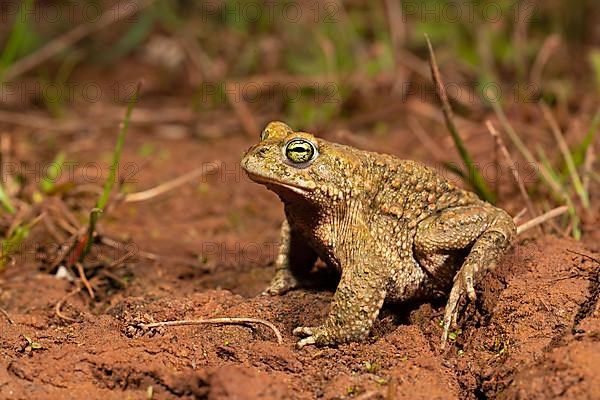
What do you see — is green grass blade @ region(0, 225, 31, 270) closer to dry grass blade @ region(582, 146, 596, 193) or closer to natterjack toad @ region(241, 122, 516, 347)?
natterjack toad @ region(241, 122, 516, 347)

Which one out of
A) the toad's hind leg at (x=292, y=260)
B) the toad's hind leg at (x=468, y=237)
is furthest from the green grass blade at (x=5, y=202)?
the toad's hind leg at (x=468, y=237)

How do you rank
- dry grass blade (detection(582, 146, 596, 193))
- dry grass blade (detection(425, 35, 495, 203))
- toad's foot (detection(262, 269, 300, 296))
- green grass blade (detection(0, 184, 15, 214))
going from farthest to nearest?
1. dry grass blade (detection(582, 146, 596, 193))
2. green grass blade (detection(0, 184, 15, 214))
3. dry grass blade (detection(425, 35, 495, 203))
4. toad's foot (detection(262, 269, 300, 296))

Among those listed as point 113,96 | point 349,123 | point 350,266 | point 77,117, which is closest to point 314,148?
point 350,266

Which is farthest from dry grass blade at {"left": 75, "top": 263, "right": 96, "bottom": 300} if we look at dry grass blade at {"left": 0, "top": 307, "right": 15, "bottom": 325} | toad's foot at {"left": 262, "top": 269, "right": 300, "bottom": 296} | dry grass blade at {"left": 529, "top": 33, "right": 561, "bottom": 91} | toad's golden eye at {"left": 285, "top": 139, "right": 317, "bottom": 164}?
dry grass blade at {"left": 529, "top": 33, "right": 561, "bottom": 91}

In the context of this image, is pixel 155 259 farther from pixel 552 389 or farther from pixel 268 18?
pixel 268 18

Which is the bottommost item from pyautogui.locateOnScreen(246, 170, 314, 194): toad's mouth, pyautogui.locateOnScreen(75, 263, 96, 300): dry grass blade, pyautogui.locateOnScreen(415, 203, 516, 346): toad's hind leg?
pyautogui.locateOnScreen(75, 263, 96, 300): dry grass blade

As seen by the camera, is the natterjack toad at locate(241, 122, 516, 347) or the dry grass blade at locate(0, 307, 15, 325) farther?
the dry grass blade at locate(0, 307, 15, 325)

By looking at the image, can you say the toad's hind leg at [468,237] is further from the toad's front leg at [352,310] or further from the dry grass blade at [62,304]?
the dry grass blade at [62,304]

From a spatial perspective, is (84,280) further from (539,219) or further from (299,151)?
(539,219)
